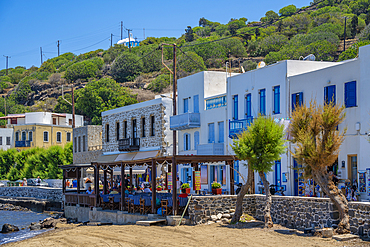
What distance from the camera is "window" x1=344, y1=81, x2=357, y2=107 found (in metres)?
21.9

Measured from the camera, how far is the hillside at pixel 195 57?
3078 inches

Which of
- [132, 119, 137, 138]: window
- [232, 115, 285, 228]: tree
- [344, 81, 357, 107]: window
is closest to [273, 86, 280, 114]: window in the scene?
[344, 81, 357, 107]: window

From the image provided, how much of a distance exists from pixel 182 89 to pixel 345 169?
17.2 m

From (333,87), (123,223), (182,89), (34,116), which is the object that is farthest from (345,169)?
(34,116)

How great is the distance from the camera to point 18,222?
3431 cm

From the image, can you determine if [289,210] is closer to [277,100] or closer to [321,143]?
[321,143]

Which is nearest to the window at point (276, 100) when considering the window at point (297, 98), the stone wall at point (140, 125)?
the window at point (297, 98)

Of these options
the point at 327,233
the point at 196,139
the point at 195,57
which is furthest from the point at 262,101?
the point at 195,57

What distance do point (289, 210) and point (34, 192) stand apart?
3762 centimetres

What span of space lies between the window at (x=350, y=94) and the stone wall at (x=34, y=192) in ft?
97.5

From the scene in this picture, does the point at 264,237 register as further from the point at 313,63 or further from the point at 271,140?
the point at 313,63

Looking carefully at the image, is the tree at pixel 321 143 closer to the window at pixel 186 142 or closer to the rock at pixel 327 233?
the rock at pixel 327 233

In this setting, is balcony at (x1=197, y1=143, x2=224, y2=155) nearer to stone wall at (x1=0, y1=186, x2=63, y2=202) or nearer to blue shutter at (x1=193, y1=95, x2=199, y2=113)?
blue shutter at (x1=193, y1=95, x2=199, y2=113)

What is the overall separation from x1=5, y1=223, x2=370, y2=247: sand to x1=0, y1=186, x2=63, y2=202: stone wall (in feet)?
82.4
